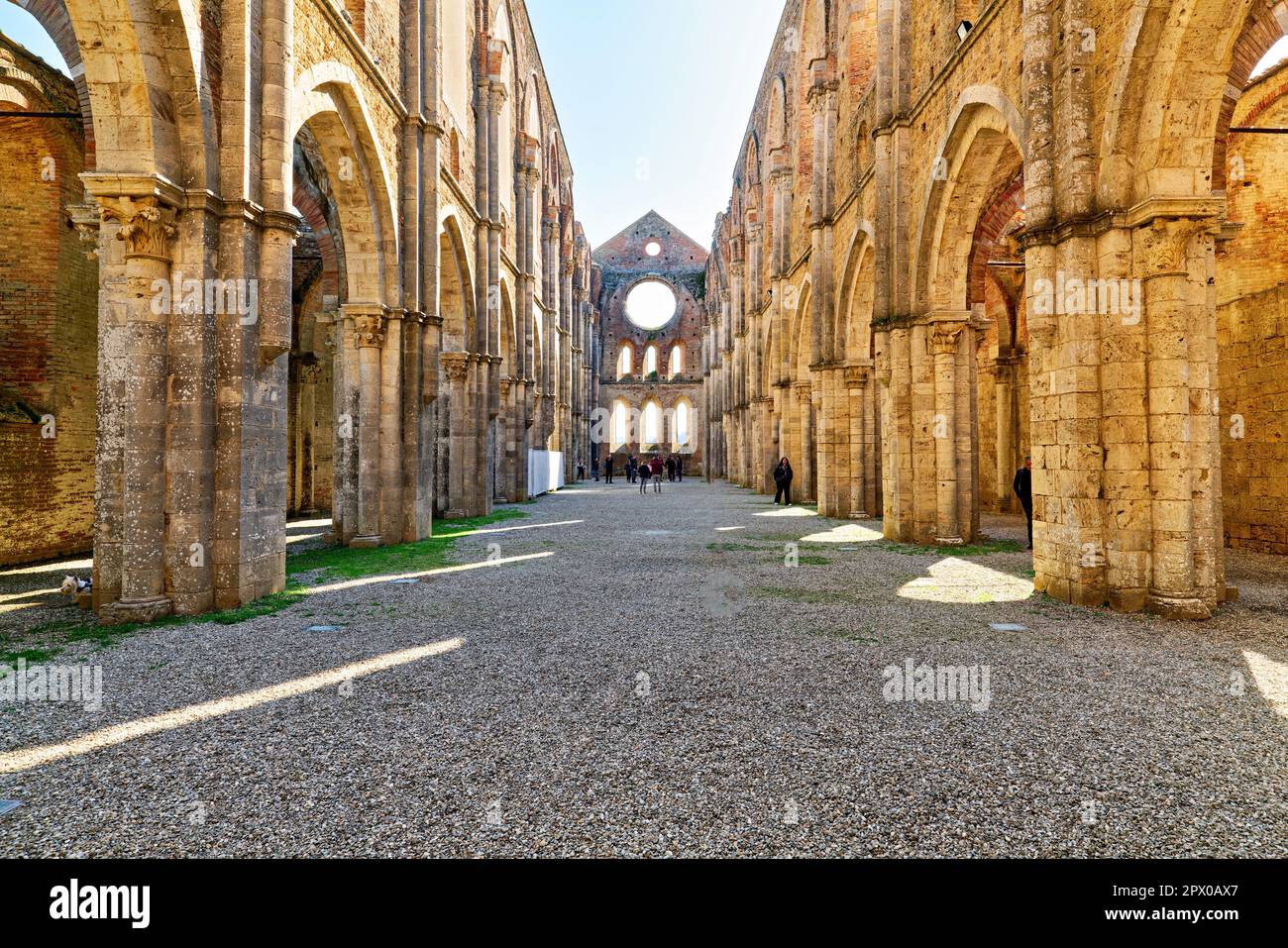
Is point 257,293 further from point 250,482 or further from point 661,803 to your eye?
point 661,803

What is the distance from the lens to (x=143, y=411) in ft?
20.7

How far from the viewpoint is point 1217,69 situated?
6391 mm

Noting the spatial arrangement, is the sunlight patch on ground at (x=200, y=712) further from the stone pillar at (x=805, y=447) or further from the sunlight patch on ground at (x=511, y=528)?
the stone pillar at (x=805, y=447)

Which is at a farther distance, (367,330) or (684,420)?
(684,420)

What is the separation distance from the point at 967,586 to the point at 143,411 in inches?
379

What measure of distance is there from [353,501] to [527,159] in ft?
60.6

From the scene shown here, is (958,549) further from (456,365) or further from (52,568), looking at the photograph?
(52,568)

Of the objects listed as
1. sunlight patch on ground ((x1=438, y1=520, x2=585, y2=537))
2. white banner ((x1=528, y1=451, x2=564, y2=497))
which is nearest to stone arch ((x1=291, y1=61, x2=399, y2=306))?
sunlight patch on ground ((x1=438, y1=520, x2=585, y2=537))

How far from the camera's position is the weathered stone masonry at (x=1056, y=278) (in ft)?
21.3

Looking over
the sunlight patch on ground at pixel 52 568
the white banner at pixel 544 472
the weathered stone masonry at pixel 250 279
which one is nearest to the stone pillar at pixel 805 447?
the white banner at pixel 544 472

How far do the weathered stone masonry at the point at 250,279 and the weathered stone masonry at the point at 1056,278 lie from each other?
9.01 meters

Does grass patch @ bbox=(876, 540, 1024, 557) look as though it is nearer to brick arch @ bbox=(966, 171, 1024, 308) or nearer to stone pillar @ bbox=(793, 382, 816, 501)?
brick arch @ bbox=(966, 171, 1024, 308)

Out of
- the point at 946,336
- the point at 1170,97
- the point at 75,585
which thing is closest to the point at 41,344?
the point at 75,585

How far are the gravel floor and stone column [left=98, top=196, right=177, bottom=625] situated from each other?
2.87ft
